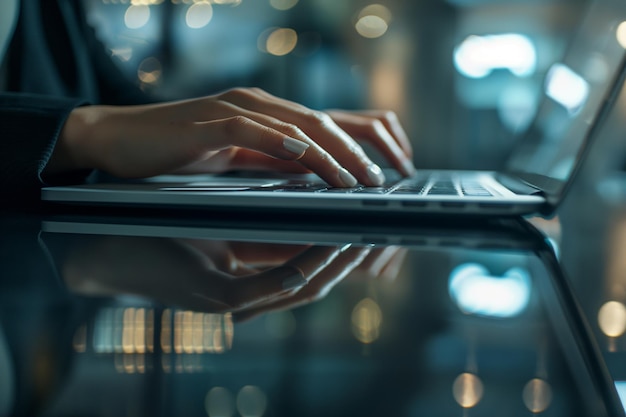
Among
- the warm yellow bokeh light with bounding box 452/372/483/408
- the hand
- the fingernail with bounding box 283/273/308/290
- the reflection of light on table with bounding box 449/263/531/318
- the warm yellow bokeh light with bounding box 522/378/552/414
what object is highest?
the warm yellow bokeh light with bounding box 522/378/552/414

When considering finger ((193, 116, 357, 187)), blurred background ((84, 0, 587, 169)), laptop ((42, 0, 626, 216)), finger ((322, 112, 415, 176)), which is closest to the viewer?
laptop ((42, 0, 626, 216))

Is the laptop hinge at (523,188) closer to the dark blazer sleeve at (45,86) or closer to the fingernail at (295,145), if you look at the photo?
the fingernail at (295,145)

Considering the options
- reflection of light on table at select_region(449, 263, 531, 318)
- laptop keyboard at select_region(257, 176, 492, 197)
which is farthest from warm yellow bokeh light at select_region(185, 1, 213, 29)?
reflection of light on table at select_region(449, 263, 531, 318)

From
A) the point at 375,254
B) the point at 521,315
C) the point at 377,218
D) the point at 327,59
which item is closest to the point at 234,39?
the point at 327,59

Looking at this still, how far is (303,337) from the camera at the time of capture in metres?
0.18

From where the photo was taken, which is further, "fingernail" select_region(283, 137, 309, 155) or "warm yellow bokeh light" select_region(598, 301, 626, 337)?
"fingernail" select_region(283, 137, 309, 155)

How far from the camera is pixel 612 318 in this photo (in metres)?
0.22

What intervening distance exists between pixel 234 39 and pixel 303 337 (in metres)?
1.81

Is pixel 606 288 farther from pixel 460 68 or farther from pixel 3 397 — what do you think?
pixel 460 68

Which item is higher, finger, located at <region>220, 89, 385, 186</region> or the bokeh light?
the bokeh light

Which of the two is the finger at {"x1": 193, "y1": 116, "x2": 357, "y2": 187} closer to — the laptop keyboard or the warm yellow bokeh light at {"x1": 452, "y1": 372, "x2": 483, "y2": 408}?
the laptop keyboard

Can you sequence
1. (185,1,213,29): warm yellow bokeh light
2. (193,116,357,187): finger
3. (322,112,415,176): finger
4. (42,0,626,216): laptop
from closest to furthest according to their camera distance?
(42,0,626,216): laptop < (193,116,357,187): finger < (322,112,415,176): finger < (185,1,213,29): warm yellow bokeh light

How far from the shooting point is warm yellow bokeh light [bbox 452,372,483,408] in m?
0.14

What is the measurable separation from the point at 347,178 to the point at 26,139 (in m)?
0.28
